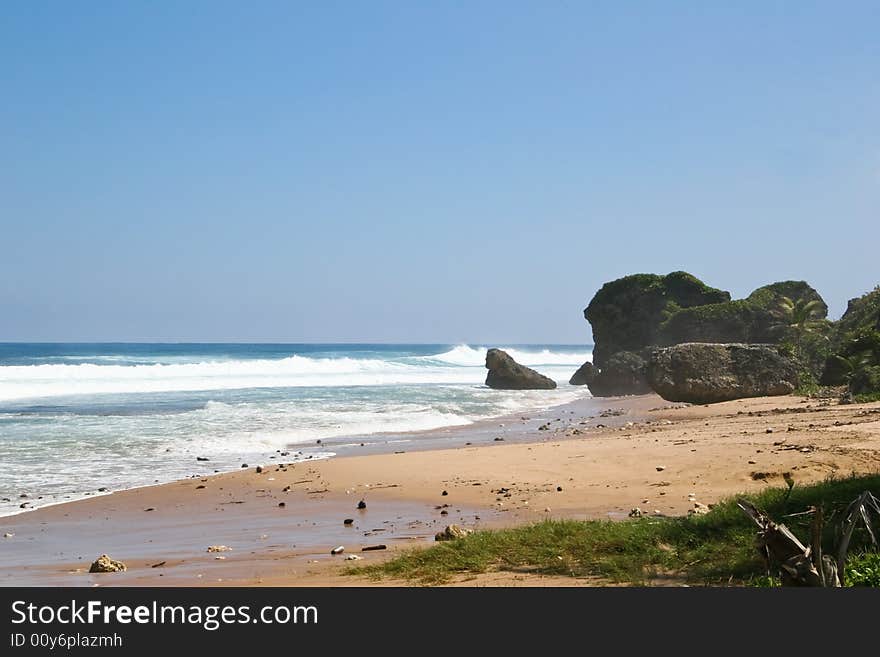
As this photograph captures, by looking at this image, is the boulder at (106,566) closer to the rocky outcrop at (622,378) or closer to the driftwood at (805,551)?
the driftwood at (805,551)

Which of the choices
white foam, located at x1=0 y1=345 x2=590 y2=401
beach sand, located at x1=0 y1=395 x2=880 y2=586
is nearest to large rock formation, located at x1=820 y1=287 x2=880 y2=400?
beach sand, located at x1=0 y1=395 x2=880 y2=586

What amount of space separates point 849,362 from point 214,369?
5730 centimetres

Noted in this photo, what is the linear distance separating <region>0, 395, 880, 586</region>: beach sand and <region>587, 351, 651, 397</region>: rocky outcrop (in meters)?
22.7

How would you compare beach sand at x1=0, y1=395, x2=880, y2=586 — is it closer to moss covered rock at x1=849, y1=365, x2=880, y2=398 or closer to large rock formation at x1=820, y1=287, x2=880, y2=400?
moss covered rock at x1=849, y1=365, x2=880, y2=398

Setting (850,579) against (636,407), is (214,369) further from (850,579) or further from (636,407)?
(850,579)

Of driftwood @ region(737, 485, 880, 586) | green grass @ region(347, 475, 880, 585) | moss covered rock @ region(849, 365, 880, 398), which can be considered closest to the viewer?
driftwood @ region(737, 485, 880, 586)

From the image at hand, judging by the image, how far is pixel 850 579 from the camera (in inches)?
229

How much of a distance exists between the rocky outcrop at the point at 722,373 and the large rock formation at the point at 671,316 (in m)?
7.06

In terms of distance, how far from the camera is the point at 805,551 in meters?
5.60

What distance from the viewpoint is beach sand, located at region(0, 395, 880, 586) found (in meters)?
8.86

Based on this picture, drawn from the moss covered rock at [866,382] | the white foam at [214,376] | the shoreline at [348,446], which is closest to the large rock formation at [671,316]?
the moss covered rock at [866,382]
